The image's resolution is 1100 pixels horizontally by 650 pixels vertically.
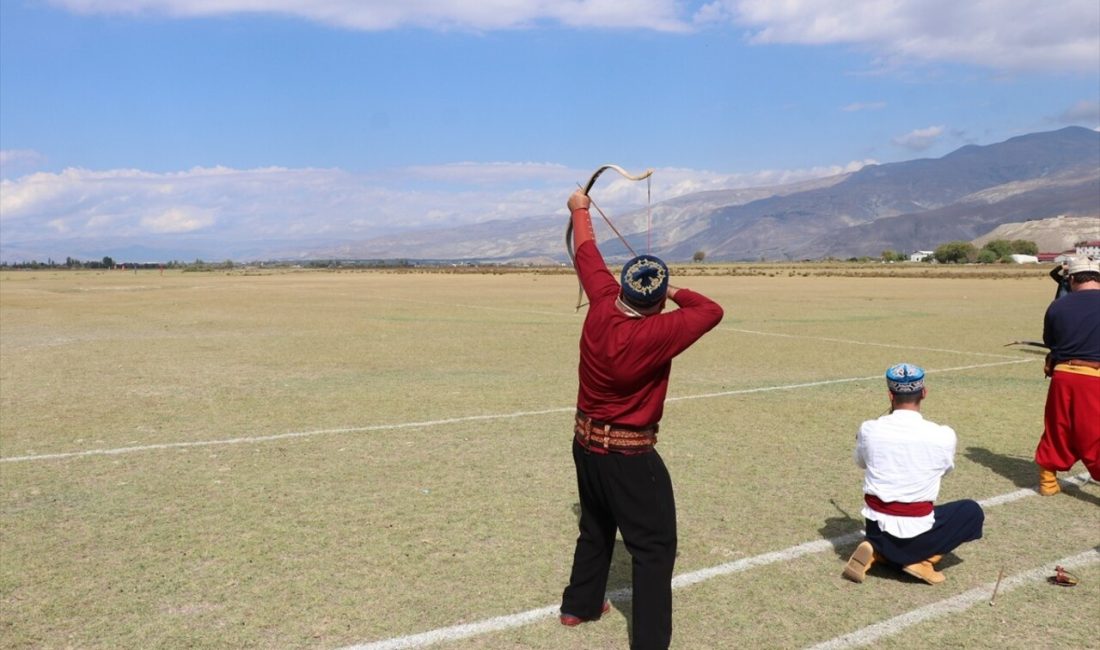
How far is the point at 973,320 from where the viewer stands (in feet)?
88.1

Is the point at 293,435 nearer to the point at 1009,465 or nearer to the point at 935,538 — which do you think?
the point at 935,538

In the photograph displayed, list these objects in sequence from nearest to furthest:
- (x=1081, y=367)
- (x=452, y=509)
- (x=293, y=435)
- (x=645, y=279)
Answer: (x=645, y=279), (x=452, y=509), (x=1081, y=367), (x=293, y=435)

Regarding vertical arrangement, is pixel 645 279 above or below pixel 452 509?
above

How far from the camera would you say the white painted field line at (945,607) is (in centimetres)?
479

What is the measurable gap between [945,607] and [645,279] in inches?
116

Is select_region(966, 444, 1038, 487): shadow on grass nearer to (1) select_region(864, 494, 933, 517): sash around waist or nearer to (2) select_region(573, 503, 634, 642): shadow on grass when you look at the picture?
(1) select_region(864, 494, 933, 517): sash around waist

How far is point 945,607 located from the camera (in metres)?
5.25

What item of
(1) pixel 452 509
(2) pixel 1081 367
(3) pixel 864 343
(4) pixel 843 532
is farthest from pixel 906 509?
(3) pixel 864 343

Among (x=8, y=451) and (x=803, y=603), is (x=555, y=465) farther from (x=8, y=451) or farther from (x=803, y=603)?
(x=8, y=451)

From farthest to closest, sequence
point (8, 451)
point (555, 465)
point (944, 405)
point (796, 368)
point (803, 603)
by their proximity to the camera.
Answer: point (796, 368) < point (944, 405) < point (8, 451) < point (555, 465) < point (803, 603)

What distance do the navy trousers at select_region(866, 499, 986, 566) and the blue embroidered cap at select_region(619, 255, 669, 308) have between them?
2.62 metres

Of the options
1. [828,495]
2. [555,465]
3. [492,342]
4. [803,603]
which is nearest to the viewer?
[803,603]

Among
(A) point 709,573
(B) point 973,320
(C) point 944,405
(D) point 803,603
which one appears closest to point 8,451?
(A) point 709,573

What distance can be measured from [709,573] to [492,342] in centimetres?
1507
